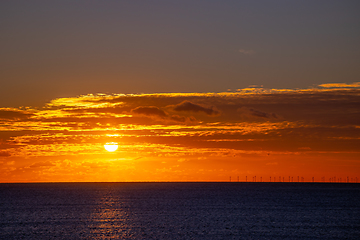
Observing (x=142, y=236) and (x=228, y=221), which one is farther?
(x=228, y=221)

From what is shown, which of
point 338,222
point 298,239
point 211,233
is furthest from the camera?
point 338,222

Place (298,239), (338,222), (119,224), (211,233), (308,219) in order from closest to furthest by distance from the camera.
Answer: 1. (298,239)
2. (211,233)
3. (119,224)
4. (338,222)
5. (308,219)

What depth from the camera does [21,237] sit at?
286ft

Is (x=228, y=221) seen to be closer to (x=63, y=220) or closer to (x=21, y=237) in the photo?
(x=63, y=220)

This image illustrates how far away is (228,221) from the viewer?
392 feet

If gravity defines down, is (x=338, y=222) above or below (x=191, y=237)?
below

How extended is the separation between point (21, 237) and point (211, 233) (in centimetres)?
4369

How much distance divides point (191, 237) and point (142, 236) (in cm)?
1120

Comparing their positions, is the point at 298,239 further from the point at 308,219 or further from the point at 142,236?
the point at 308,219

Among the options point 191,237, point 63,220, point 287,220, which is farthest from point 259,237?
point 63,220

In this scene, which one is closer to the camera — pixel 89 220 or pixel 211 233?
pixel 211 233

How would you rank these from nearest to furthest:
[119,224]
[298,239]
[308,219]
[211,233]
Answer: [298,239] < [211,233] < [119,224] < [308,219]

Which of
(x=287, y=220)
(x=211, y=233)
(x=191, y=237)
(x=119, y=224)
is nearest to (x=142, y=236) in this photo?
(x=191, y=237)

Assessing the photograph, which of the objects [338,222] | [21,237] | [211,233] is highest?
[21,237]
